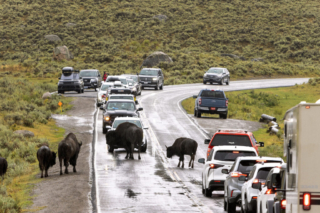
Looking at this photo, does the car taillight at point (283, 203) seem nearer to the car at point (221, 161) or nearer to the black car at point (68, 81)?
the car at point (221, 161)

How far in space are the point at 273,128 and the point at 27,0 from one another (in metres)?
78.9

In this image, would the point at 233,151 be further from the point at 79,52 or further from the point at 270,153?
the point at 79,52

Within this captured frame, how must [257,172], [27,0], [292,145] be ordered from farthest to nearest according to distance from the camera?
[27,0] < [257,172] < [292,145]

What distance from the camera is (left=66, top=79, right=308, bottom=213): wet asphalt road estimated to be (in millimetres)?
16625

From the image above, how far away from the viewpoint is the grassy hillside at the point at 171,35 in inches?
3157

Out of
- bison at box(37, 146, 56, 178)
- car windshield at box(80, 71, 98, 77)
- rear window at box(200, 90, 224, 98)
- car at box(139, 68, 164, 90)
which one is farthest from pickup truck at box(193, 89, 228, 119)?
bison at box(37, 146, 56, 178)

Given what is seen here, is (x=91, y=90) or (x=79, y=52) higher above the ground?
(x=79, y=52)

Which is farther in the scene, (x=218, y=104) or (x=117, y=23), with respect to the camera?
(x=117, y=23)

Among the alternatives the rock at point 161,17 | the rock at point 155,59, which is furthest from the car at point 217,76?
the rock at point 161,17

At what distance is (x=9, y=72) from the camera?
71.9 metres

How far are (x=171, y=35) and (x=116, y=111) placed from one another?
63967 mm

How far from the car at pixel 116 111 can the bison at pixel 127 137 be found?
560 centimetres

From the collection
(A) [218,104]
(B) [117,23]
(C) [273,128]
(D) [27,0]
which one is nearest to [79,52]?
(B) [117,23]

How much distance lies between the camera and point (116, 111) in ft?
108
